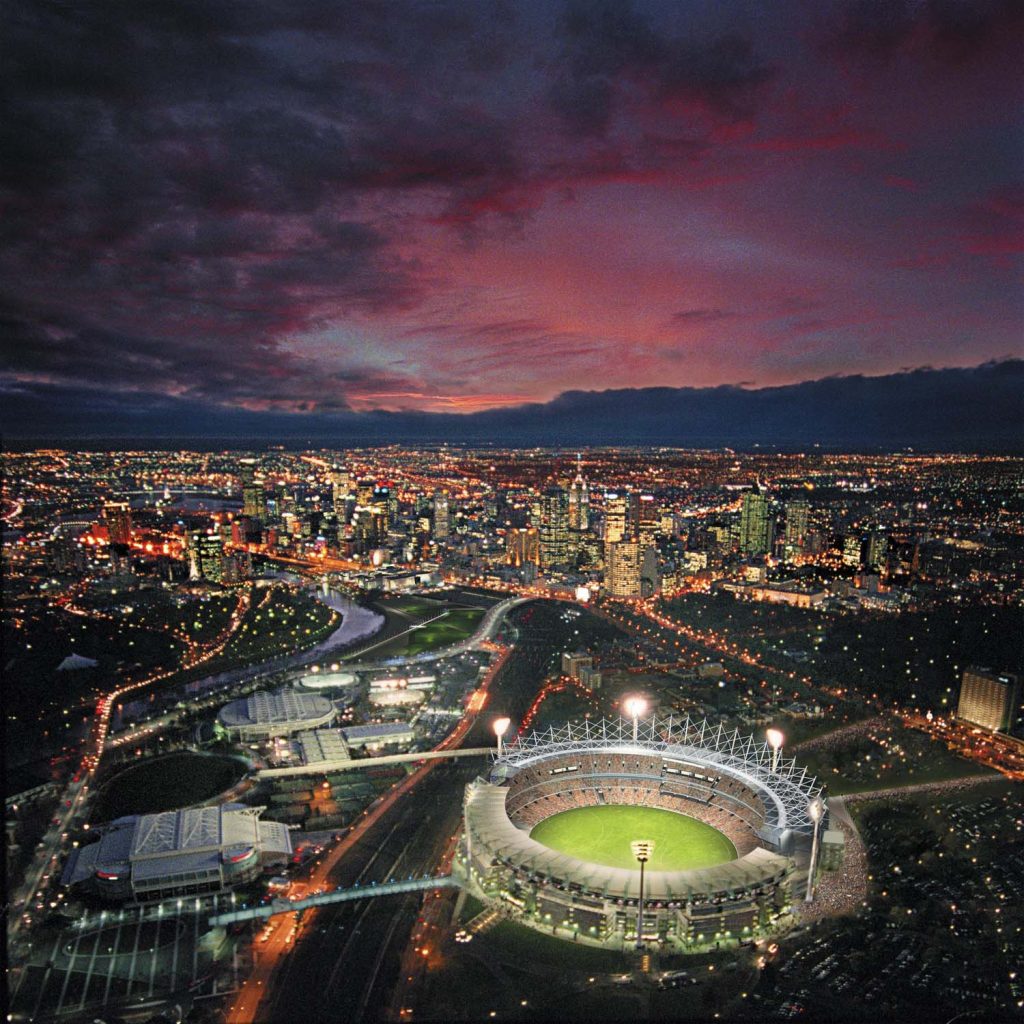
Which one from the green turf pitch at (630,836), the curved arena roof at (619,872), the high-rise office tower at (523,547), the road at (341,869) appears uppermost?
the high-rise office tower at (523,547)

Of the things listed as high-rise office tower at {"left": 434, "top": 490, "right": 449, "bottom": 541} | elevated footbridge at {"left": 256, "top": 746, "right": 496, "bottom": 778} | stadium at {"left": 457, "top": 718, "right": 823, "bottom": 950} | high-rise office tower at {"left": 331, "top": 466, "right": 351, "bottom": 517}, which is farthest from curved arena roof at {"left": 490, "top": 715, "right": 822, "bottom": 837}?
high-rise office tower at {"left": 331, "top": 466, "right": 351, "bottom": 517}

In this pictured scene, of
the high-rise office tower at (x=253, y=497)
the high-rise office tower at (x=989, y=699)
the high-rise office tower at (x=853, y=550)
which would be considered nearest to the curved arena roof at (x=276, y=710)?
the high-rise office tower at (x=989, y=699)

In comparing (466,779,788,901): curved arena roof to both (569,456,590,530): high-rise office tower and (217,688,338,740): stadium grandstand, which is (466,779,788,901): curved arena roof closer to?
(217,688,338,740): stadium grandstand

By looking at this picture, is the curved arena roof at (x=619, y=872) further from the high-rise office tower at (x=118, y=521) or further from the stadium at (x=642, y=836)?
the high-rise office tower at (x=118, y=521)

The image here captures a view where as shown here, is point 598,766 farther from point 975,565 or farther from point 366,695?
point 975,565

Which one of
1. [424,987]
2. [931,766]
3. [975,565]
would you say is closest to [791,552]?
[975,565]

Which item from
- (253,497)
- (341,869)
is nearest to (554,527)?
(253,497)
